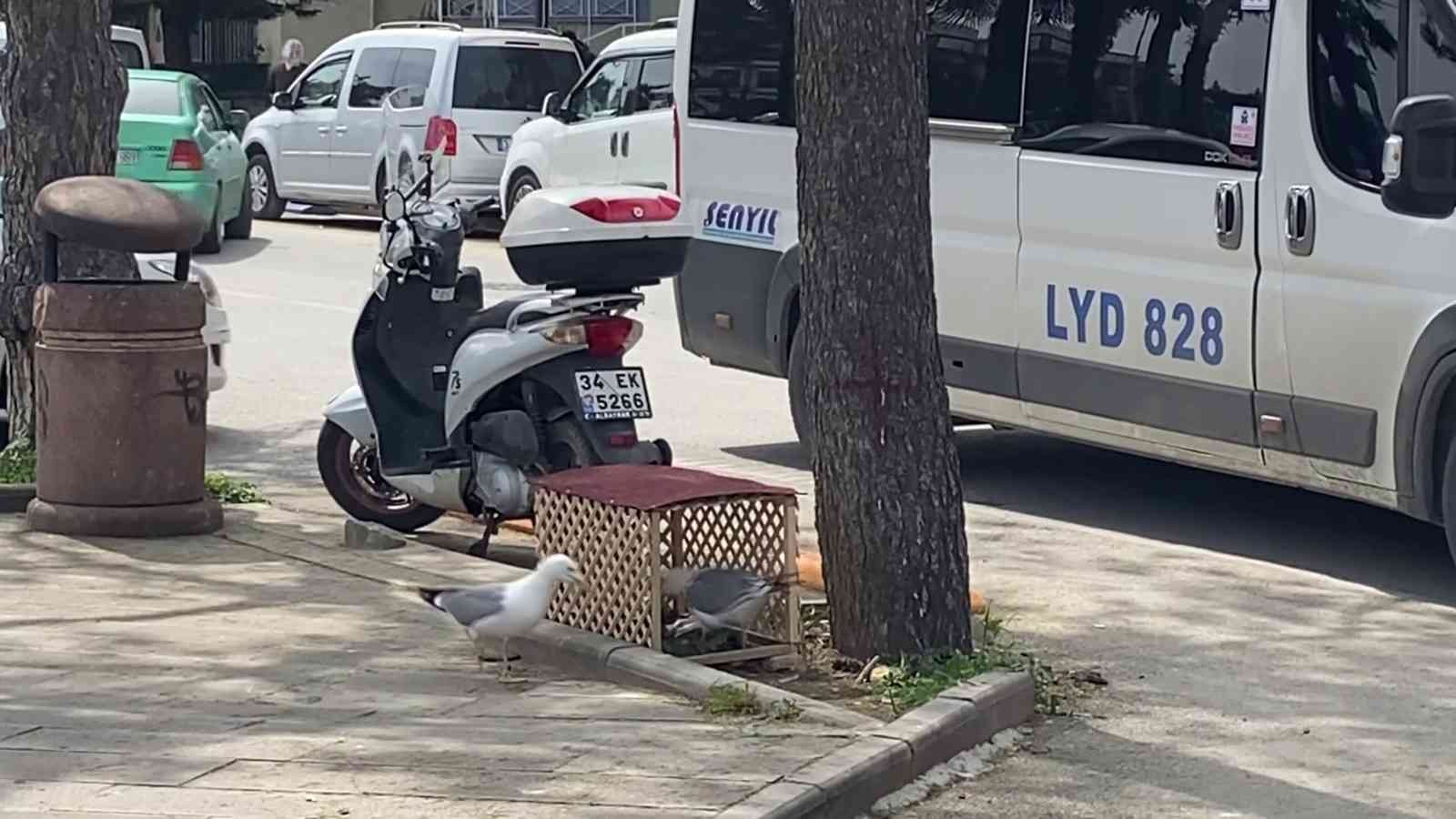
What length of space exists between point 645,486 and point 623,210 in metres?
1.57

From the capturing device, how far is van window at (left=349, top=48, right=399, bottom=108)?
22.5 metres

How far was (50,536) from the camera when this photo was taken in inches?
328

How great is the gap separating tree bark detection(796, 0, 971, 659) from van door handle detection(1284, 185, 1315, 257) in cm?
223

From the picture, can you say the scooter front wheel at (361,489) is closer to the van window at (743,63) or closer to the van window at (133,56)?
the van window at (743,63)

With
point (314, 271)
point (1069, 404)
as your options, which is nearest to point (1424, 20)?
point (1069, 404)

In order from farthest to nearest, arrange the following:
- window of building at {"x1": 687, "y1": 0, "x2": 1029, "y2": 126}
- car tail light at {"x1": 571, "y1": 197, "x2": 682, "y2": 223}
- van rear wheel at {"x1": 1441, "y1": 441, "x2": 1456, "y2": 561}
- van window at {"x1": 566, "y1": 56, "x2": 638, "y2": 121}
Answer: van window at {"x1": 566, "y1": 56, "x2": 638, "y2": 121}, window of building at {"x1": 687, "y1": 0, "x2": 1029, "y2": 126}, car tail light at {"x1": 571, "y1": 197, "x2": 682, "y2": 223}, van rear wheel at {"x1": 1441, "y1": 441, "x2": 1456, "y2": 561}

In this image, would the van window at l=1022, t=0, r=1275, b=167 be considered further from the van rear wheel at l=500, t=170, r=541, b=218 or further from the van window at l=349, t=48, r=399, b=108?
the van window at l=349, t=48, r=399, b=108

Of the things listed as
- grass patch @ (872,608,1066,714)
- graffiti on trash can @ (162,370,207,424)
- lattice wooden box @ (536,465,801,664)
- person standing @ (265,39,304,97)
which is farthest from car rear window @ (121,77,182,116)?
grass patch @ (872,608,1066,714)

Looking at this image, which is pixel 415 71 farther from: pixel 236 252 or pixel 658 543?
pixel 658 543

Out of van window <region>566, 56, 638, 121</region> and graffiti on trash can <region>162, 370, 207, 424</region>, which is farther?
van window <region>566, 56, 638, 121</region>

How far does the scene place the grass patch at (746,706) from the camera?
235 inches

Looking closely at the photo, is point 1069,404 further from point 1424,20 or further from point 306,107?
point 306,107

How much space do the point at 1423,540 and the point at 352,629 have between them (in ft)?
14.3

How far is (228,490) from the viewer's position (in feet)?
30.6
